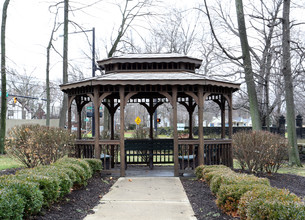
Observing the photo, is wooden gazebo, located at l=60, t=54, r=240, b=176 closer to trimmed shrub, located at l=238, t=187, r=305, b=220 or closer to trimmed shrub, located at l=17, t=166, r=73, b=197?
trimmed shrub, located at l=17, t=166, r=73, b=197

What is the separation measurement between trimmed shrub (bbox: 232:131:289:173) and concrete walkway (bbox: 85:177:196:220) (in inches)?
96.3

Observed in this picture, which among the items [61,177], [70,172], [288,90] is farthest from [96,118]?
[288,90]

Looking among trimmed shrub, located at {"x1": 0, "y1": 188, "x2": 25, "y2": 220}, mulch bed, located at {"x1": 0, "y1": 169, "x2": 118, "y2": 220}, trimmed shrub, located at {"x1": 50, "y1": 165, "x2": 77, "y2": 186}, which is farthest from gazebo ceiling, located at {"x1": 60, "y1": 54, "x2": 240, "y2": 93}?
trimmed shrub, located at {"x1": 0, "y1": 188, "x2": 25, "y2": 220}

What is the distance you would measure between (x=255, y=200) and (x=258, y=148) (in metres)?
5.53

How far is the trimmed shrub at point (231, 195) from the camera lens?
16.2ft

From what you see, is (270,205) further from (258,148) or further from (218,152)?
(218,152)

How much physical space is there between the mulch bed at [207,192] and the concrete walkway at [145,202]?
164 mm

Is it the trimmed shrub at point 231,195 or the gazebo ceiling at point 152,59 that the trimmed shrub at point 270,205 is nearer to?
the trimmed shrub at point 231,195

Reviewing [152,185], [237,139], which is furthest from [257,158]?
[152,185]

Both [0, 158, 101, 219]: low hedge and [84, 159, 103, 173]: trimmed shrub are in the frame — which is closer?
[0, 158, 101, 219]: low hedge

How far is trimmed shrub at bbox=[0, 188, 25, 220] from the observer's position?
3.71 metres

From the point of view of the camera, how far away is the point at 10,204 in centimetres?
380

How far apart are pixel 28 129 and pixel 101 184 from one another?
3.24 metres

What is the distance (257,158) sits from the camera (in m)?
9.51
